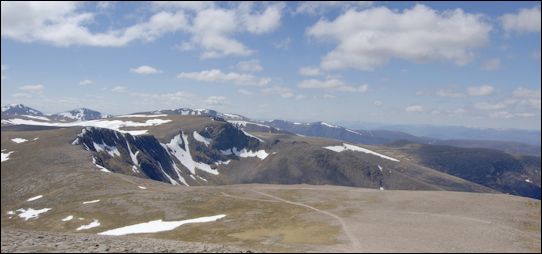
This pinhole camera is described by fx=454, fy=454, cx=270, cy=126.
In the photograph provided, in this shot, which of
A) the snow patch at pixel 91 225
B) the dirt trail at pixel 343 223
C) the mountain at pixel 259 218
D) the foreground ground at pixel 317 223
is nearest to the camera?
the foreground ground at pixel 317 223

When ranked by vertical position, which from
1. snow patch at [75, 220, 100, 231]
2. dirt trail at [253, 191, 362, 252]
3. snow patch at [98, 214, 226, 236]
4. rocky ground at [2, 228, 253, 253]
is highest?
rocky ground at [2, 228, 253, 253]

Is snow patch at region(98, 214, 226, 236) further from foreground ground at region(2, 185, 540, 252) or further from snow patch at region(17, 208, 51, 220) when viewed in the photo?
snow patch at region(17, 208, 51, 220)

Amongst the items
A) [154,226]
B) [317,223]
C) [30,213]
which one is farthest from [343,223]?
[30,213]

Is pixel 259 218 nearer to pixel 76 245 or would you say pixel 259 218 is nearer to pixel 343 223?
pixel 343 223

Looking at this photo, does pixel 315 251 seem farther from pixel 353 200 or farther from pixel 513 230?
pixel 353 200

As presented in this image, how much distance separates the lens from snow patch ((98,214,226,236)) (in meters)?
99.4

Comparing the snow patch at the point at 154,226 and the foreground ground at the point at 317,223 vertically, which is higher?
the foreground ground at the point at 317,223

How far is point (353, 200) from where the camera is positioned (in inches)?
4473

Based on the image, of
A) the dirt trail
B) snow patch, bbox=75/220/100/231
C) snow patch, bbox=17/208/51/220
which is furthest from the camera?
snow patch, bbox=17/208/51/220

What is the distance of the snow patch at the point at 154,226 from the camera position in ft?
326

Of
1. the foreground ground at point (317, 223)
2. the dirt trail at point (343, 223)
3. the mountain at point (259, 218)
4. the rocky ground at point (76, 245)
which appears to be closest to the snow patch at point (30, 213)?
the mountain at point (259, 218)

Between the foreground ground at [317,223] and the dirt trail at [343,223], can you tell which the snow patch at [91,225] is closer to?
the foreground ground at [317,223]

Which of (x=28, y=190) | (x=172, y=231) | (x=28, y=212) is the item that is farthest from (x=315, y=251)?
(x=28, y=190)

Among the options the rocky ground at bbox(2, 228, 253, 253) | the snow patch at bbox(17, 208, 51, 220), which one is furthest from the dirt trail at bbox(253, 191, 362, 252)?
the snow patch at bbox(17, 208, 51, 220)
